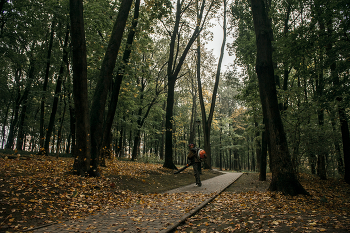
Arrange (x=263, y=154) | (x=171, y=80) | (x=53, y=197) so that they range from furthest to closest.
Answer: (x=171, y=80) < (x=263, y=154) < (x=53, y=197)

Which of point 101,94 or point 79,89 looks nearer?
point 79,89

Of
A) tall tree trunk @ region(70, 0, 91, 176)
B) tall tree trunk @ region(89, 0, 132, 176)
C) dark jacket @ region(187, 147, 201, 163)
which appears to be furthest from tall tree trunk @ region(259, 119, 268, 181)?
tall tree trunk @ region(70, 0, 91, 176)

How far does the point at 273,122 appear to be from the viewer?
26.2 ft

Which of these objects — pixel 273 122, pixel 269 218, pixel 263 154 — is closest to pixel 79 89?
pixel 269 218

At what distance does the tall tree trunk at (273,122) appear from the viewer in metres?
7.52

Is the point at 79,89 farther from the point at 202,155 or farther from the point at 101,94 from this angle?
the point at 202,155

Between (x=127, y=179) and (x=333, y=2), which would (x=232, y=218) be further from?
(x=333, y=2)

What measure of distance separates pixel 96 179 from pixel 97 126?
211 cm

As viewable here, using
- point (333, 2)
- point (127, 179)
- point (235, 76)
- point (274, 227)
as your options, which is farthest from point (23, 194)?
point (235, 76)

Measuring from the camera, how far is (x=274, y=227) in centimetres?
409

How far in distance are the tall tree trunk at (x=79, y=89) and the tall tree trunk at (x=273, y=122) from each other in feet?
22.8

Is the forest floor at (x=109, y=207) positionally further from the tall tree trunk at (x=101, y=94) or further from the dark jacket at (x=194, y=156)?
the dark jacket at (x=194, y=156)

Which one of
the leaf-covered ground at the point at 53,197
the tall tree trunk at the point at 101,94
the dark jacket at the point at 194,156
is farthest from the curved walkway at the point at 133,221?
the dark jacket at the point at 194,156

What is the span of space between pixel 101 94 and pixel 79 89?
3.73ft
